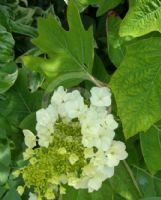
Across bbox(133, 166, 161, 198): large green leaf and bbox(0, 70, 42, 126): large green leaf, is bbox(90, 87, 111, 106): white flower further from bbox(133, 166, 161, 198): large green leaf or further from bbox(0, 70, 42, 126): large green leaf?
bbox(0, 70, 42, 126): large green leaf

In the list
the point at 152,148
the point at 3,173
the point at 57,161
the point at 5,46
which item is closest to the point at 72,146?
the point at 57,161

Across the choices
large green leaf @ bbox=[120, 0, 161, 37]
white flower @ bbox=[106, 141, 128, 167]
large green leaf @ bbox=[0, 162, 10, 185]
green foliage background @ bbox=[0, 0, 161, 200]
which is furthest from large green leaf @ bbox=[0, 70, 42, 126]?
large green leaf @ bbox=[120, 0, 161, 37]

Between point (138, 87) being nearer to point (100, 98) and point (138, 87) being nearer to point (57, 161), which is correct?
point (100, 98)

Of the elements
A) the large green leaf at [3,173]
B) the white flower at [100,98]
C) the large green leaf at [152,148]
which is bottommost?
the large green leaf at [3,173]

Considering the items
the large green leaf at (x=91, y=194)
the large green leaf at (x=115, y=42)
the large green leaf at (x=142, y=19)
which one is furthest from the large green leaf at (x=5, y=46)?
the large green leaf at (x=142, y=19)

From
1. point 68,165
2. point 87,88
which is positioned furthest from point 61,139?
point 87,88

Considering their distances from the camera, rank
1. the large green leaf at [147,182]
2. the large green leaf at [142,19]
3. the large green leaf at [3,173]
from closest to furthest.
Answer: the large green leaf at [142,19] < the large green leaf at [147,182] < the large green leaf at [3,173]

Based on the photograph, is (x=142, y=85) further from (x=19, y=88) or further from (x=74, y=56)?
(x=19, y=88)

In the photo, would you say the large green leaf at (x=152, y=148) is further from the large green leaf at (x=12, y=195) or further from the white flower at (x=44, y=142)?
the large green leaf at (x=12, y=195)
